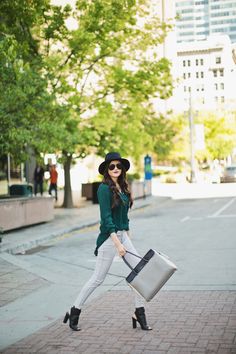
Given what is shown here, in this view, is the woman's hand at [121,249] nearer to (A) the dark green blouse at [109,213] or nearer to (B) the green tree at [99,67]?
(A) the dark green blouse at [109,213]

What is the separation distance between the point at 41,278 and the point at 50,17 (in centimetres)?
1361

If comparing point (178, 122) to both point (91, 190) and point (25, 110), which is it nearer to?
point (91, 190)

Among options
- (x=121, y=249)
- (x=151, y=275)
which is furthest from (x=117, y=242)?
(x=151, y=275)

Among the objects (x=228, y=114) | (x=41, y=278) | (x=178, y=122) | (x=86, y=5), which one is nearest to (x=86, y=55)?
(x=86, y=5)

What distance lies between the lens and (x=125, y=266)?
10.6 m

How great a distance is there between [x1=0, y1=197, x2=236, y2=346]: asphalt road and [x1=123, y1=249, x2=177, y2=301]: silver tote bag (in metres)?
1.31

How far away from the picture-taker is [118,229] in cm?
617

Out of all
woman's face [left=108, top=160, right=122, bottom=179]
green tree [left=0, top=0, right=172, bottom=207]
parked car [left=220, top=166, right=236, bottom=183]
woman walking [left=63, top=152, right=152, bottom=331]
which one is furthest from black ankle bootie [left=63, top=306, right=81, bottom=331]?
parked car [left=220, top=166, right=236, bottom=183]

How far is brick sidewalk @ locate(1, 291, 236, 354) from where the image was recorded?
5.52 meters

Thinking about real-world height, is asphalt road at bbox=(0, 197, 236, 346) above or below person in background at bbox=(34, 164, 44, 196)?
below

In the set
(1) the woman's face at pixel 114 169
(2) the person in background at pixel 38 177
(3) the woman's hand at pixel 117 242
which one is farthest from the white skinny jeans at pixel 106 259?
(2) the person in background at pixel 38 177

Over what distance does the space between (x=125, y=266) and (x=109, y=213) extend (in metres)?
4.74

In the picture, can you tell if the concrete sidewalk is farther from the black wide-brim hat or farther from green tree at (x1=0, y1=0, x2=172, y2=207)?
the black wide-brim hat

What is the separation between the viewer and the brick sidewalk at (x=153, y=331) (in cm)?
552
